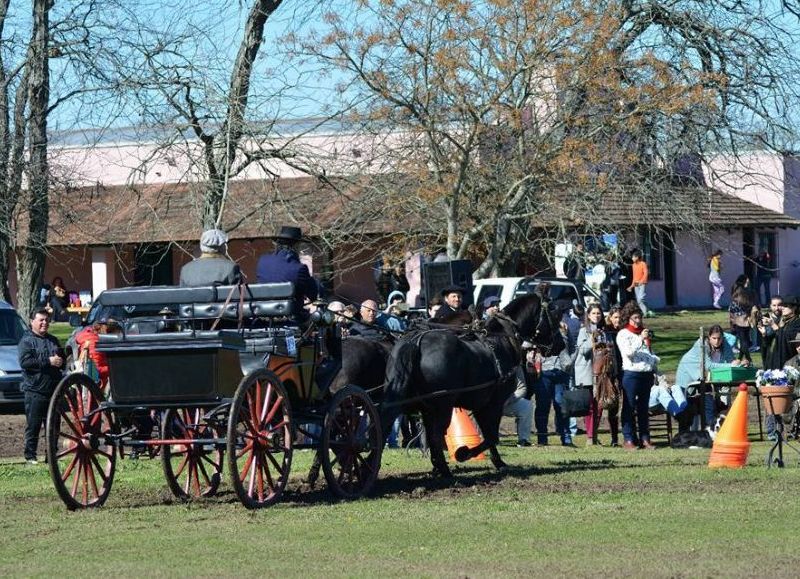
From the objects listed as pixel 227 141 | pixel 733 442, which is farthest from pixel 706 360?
pixel 227 141

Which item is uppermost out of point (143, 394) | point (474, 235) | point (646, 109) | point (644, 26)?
point (644, 26)

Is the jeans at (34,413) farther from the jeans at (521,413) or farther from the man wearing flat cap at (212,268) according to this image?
the man wearing flat cap at (212,268)

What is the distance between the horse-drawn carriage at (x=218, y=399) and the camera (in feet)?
37.6

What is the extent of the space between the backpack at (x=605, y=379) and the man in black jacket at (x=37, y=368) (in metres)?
6.68

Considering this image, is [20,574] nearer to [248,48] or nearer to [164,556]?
[164,556]

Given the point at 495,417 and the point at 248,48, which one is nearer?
the point at 495,417

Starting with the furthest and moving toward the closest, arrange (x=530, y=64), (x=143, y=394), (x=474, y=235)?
1. (x=474, y=235)
2. (x=530, y=64)
3. (x=143, y=394)

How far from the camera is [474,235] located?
26.1m

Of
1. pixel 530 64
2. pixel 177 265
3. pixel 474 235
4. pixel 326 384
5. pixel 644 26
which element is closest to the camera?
pixel 326 384

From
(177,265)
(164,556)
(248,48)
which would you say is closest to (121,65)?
(248,48)

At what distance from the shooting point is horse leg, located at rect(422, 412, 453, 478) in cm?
1424

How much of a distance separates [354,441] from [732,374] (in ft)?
26.1

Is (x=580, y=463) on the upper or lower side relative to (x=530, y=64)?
lower

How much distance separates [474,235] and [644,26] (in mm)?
5607
